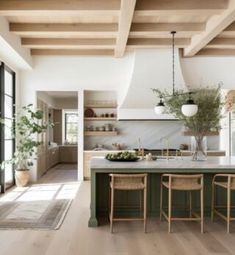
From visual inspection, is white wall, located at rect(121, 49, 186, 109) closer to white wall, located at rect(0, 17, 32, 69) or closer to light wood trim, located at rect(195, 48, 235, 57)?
light wood trim, located at rect(195, 48, 235, 57)

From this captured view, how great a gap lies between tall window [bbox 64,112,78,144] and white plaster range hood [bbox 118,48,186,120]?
17.3ft

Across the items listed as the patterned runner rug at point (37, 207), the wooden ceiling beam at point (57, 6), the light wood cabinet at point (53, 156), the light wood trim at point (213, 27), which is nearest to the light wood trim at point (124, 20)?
the wooden ceiling beam at point (57, 6)

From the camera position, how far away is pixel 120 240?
154 inches

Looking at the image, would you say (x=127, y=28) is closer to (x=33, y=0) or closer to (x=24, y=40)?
(x=33, y=0)

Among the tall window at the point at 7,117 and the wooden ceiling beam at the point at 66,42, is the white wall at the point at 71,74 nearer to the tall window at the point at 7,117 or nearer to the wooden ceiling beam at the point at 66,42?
the tall window at the point at 7,117

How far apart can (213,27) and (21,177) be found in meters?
5.24

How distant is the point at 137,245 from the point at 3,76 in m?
4.84

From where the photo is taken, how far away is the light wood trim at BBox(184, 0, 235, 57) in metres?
4.66

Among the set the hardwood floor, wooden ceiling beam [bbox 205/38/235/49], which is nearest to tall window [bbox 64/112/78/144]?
wooden ceiling beam [bbox 205/38/235/49]

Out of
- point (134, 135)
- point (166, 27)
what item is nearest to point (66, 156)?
point (134, 135)

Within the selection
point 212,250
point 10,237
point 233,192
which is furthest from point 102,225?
point 233,192

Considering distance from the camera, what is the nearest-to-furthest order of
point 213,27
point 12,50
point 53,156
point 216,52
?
1. point 213,27
2. point 12,50
3. point 216,52
4. point 53,156

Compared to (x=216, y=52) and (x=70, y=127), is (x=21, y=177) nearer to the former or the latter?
(x=216, y=52)

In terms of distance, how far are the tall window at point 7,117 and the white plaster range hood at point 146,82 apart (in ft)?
8.89
